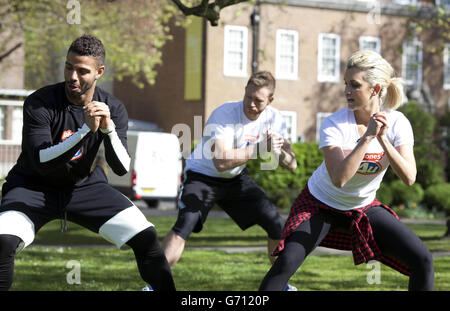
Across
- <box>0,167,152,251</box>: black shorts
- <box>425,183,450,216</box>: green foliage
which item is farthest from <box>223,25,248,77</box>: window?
<box>0,167,152,251</box>: black shorts

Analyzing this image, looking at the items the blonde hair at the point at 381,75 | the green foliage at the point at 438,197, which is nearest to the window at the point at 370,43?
the green foliage at the point at 438,197

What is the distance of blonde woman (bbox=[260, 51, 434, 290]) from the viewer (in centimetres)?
475

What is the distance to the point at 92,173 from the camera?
5430 mm

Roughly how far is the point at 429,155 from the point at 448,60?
41.2 ft

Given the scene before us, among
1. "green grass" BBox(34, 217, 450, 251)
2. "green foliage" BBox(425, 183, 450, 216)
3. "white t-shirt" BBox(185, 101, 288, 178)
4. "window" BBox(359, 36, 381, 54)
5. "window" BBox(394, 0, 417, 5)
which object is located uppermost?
"window" BBox(394, 0, 417, 5)

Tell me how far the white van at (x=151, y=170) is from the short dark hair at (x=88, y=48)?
703 inches

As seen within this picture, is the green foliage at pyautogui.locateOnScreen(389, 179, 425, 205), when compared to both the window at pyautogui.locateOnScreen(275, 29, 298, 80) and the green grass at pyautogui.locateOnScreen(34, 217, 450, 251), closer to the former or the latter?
the green grass at pyautogui.locateOnScreen(34, 217, 450, 251)

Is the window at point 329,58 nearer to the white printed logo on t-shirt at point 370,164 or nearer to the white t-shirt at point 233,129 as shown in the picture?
the white t-shirt at point 233,129

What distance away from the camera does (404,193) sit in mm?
20203

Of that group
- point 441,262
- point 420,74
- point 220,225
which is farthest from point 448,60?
point 441,262

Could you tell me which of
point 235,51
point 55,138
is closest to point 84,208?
point 55,138

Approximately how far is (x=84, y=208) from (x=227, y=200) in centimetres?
226

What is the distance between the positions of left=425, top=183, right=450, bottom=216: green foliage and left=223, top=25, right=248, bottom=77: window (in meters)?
10.6

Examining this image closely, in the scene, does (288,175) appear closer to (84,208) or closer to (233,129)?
(233,129)
